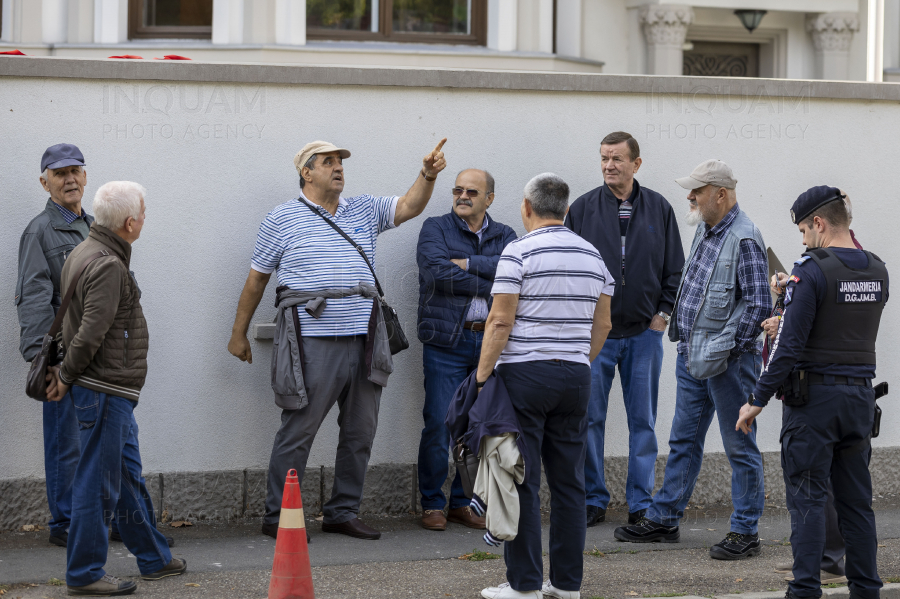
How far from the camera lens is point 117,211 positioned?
15.9 ft

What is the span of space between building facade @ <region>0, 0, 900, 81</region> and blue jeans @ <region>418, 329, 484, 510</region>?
5279 millimetres

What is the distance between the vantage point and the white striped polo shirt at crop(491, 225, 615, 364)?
4.75 m

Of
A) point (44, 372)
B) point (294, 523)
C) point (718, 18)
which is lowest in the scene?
point (294, 523)

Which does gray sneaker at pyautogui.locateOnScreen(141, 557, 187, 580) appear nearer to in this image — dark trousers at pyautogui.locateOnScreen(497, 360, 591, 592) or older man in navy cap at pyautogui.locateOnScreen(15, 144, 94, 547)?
older man in navy cap at pyautogui.locateOnScreen(15, 144, 94, 547)

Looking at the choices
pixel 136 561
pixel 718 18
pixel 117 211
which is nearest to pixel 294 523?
pixel 136 561

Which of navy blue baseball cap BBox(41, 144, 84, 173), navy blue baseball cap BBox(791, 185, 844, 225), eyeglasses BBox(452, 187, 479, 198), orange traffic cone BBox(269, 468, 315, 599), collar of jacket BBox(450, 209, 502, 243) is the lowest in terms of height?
orange traffic cone BBox(269, 468, 315, 599)

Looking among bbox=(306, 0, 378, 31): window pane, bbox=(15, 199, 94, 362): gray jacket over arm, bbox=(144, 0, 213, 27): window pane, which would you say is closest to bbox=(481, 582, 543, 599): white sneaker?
bbox=(15, 199, 94, 362): gray jacket over arm

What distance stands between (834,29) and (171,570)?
10.6 meters

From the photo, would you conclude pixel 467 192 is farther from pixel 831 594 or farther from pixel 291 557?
pixel 831 594

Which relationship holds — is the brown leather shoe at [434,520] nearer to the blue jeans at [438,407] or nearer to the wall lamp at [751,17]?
the blue jeans at [438,407]

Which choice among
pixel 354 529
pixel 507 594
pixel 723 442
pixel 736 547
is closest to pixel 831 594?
pixel 736 547

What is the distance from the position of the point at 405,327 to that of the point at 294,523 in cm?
211

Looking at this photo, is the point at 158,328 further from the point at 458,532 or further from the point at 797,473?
the point at 797,473

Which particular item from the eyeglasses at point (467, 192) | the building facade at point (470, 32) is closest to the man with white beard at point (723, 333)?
the eyeglasses at point (467, 192)
